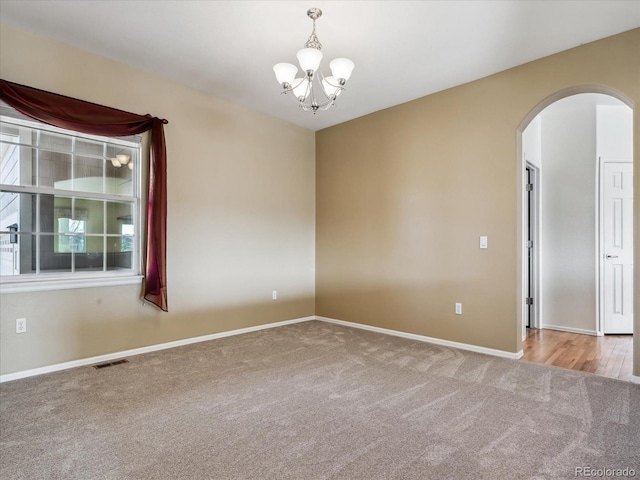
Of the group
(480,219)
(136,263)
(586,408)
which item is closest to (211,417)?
(136,263)

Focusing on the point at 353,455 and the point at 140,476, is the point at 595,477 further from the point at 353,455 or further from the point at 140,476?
the point at 140,476

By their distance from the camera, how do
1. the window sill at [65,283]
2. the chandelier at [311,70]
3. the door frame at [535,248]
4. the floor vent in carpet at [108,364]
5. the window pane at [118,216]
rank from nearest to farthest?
the chandelier at [311,70], the window sill at [65,283], the floor vent in carpet at [108,364], the window pane at [118,216], the door frame at [535,248]

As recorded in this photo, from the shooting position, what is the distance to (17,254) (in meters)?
3.04

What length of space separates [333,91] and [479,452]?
259 cm

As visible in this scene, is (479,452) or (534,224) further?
(534,224)

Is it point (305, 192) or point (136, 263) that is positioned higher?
point (305, 192)

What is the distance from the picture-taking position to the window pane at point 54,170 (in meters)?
3.17

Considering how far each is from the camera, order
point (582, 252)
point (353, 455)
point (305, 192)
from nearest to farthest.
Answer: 1. point (353, 455)
2. point (582, 252)
3. point (305, 192)

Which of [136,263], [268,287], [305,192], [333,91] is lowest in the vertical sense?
[268,287]

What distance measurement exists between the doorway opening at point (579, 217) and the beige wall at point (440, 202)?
1.02 meters

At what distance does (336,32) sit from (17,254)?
3.24 m

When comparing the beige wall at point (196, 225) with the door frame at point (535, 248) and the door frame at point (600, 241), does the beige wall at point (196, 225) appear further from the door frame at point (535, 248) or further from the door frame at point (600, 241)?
the door frame at point (600, 241)

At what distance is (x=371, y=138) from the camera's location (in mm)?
4793

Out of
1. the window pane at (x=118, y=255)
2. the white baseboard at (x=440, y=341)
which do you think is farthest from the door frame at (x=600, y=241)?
the window pane at (x=118, y=255)
